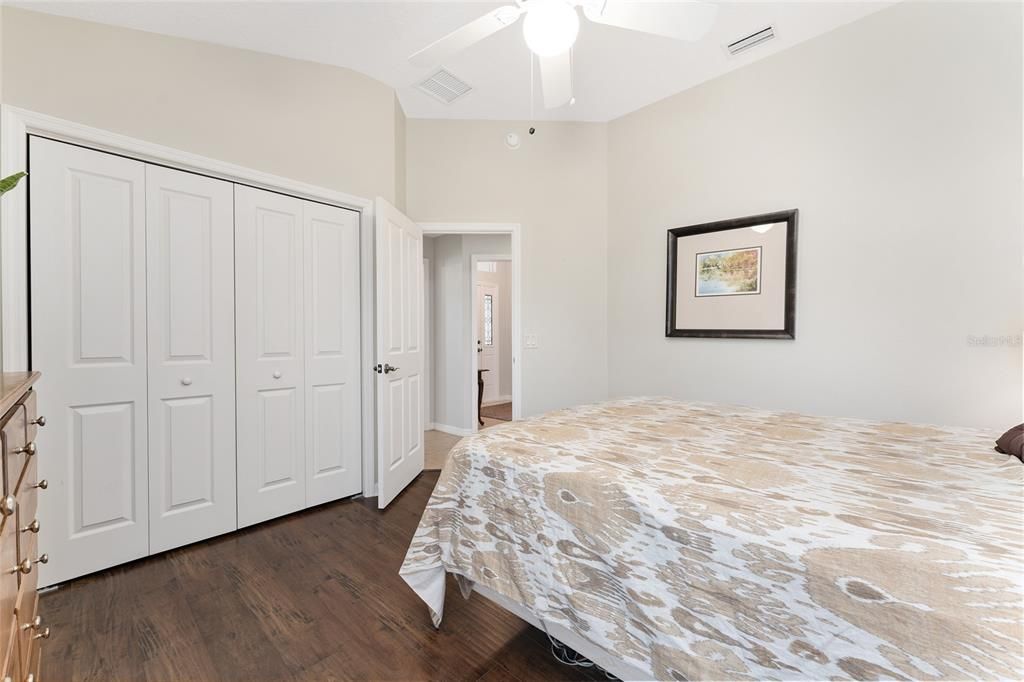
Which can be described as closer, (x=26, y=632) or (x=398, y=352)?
(x=26, y=632)

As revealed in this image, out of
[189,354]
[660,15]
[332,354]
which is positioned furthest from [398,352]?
[660,15]

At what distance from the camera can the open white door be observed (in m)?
2.71

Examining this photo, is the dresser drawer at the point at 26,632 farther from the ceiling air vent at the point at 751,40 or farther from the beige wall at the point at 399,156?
the ceiling air vent at the point at 751,40

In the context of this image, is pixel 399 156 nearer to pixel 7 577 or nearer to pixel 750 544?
pixel 7 577

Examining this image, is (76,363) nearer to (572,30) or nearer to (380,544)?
(380,544)

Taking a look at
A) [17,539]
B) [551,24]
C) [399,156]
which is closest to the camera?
[17,539]

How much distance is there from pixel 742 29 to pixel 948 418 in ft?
7.59

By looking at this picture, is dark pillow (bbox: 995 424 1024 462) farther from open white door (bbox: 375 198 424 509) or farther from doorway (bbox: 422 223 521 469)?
doorway (bbox: 422 223 521 469)

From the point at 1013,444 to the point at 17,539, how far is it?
8.68 ft

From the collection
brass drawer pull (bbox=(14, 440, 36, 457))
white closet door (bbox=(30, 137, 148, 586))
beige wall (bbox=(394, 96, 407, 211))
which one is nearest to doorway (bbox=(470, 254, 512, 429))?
beige wall (bbox=(394, 96, 407, 211))

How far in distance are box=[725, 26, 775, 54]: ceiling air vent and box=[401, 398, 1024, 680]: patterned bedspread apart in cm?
222

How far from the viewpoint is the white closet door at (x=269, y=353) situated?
244 cm

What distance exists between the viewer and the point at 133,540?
209cm

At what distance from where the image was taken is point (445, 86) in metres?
2.99
